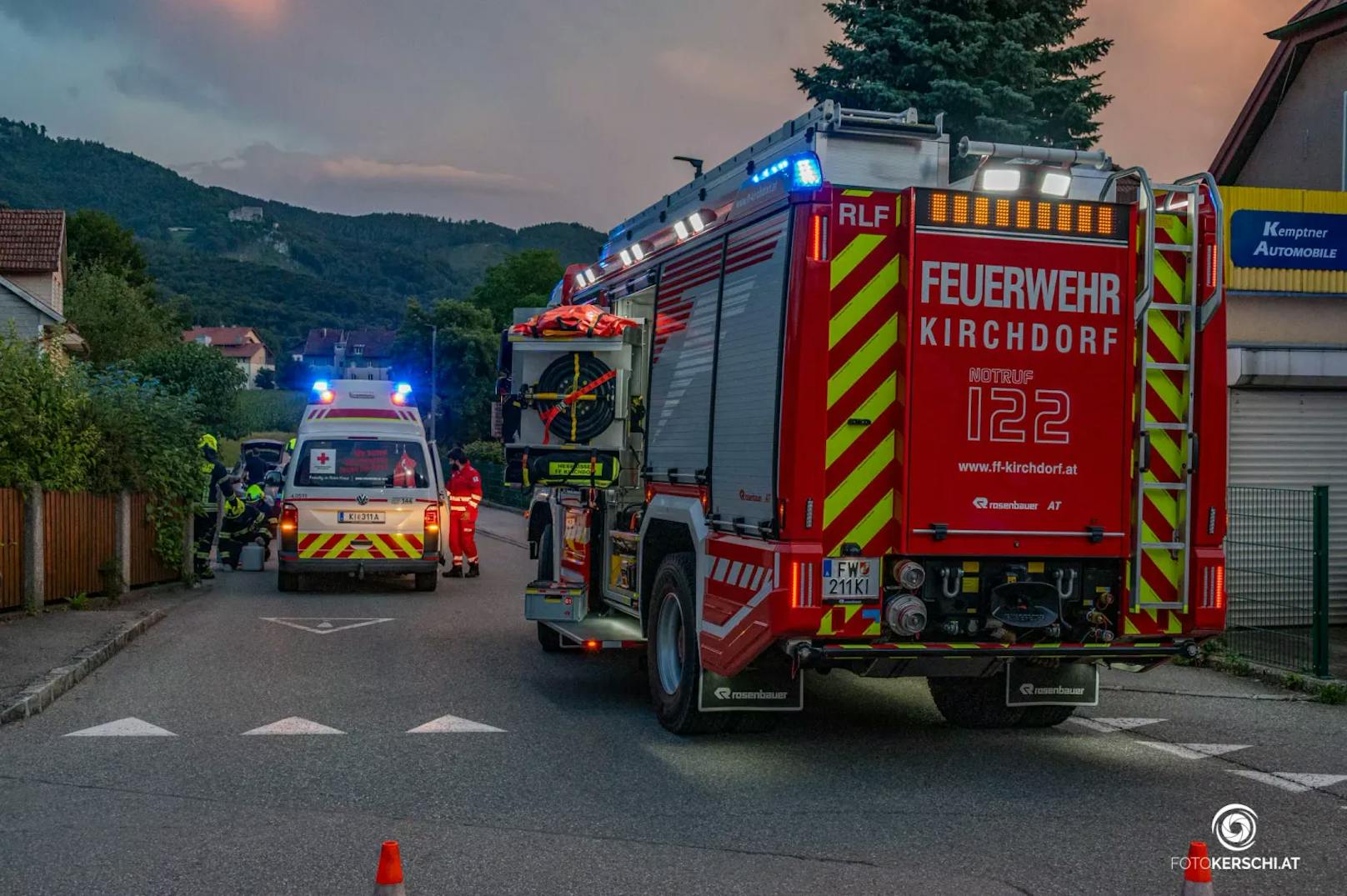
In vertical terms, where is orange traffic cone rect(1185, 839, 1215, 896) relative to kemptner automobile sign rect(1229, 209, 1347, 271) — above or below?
below

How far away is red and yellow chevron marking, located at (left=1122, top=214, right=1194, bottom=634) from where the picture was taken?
8.22 metres

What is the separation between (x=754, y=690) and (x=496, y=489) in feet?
129

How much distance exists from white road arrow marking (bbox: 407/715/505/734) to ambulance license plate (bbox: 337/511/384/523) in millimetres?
8762

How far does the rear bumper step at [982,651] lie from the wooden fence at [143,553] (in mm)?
11898

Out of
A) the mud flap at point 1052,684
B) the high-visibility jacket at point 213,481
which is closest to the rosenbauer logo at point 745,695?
the mud flap at point 1052,684

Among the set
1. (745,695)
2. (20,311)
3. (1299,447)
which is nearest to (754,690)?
(745,695)

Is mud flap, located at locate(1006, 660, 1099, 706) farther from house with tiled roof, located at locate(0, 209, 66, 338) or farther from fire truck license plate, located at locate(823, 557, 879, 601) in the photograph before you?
house with tiled roof, located at locate(0, 209, 66, 338)

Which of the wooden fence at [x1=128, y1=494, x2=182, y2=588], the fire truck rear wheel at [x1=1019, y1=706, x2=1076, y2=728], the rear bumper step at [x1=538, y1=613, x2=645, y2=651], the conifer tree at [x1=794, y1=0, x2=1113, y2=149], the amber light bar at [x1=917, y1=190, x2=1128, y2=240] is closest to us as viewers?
the amber light bar at [x1=917, y1=190, x2=1128, y2=240]

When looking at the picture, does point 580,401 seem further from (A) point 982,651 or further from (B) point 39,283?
(B) point 39,283

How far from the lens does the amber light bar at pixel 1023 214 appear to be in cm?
800

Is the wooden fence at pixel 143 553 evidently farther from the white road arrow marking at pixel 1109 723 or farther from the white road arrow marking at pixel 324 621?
the white road arrow marking at pixel 1109 723

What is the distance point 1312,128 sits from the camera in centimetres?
2102

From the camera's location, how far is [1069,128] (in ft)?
105

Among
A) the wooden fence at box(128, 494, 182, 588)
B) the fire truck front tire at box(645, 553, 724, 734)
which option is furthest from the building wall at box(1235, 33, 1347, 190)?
the wooden fence at box(128, 494, 182, 588)
